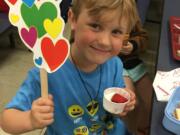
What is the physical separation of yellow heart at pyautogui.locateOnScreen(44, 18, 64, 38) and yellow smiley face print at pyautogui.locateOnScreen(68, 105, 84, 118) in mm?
377

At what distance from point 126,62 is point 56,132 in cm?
64

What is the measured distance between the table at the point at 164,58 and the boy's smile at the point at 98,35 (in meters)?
0.22

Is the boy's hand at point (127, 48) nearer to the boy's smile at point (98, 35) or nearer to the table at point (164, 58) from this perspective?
the table at point (164, 58)

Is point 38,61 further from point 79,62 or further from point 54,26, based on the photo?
point 79,62

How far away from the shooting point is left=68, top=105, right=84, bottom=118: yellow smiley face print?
3.62 ft

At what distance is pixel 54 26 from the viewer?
0.78 metres

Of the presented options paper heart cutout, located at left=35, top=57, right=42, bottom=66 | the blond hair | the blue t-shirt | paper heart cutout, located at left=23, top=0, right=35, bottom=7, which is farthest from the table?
paper heart cutout, located at left=23, top=0, right=35, bottom=7

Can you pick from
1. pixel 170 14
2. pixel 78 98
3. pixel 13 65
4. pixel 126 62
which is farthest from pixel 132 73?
pixel 13 65

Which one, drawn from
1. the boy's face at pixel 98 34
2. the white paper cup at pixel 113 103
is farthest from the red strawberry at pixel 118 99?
the boy's face at pixel 98 34

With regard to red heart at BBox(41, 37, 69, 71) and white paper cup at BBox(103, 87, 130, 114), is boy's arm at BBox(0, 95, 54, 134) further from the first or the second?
white paper cup at BBox(103, 87, 130, 114)

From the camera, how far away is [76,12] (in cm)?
103

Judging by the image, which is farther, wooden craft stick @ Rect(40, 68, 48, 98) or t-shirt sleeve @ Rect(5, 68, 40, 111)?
t-shirt sleeve @ Rect(5, 68, 40, 111)

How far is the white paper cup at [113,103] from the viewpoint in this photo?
1023 mm

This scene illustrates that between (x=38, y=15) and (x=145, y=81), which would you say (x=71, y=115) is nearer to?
(x=38, y=15)
